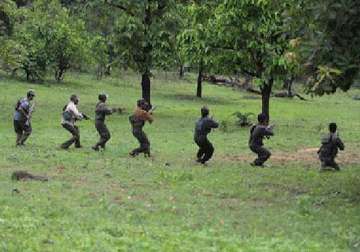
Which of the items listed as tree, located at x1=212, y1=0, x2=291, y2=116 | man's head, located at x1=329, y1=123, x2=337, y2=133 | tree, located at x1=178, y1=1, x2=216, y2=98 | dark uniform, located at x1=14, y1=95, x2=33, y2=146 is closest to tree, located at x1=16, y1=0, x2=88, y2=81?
tree, located at x1=178, y1=1, x2=216, y2=98

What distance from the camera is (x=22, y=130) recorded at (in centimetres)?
2178

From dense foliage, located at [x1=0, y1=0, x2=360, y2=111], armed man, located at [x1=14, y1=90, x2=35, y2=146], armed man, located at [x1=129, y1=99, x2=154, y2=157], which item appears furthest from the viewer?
A: armed man, located at [x1=14, y1=90, x2=35, y2=146]

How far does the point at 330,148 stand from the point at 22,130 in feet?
32.1

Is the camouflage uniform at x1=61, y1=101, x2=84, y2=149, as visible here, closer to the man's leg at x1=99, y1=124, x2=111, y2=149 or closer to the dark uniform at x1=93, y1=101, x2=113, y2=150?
the dark uniform at x1=93, y1=101, x2=113, y2=150

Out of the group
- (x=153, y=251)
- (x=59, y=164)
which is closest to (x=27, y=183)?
(x=59, y=164)

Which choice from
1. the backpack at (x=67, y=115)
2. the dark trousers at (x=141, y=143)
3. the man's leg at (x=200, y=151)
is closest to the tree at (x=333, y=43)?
the man's leg at (x=200, y=151)

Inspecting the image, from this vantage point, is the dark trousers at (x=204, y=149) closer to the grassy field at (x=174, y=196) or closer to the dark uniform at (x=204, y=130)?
the dark uniform at (x=204, y=130)

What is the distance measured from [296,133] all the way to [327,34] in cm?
1793

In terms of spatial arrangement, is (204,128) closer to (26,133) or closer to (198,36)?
(26,133)

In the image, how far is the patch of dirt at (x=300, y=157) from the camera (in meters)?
20.8

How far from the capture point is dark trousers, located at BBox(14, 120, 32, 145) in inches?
846

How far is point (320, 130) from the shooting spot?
32062mm

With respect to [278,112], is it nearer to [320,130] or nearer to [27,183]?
[320,130]

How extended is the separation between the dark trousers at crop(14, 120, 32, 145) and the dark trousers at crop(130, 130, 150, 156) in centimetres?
361
